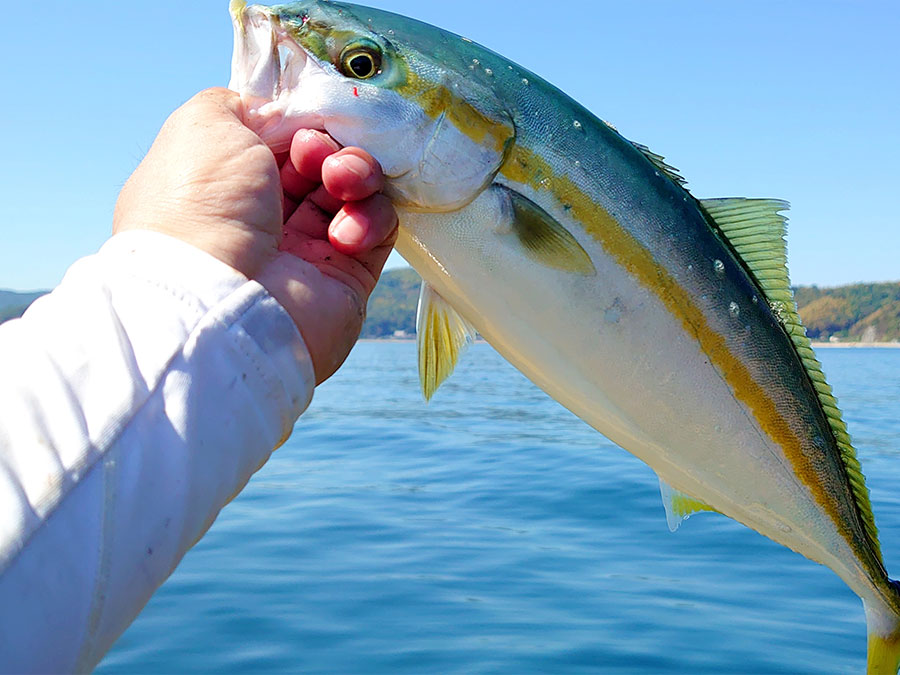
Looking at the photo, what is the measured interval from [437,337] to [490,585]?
4.02 meters

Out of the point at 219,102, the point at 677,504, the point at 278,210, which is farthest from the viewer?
the point at 677,504

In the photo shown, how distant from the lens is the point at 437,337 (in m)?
2.86

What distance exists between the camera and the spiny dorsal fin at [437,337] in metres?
2.78

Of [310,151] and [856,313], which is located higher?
[310,151]

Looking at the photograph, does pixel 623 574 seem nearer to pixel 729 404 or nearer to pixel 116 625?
pixel 729 404

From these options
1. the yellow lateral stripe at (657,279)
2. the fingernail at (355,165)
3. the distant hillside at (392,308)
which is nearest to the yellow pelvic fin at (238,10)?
the fingernail at (355,165)

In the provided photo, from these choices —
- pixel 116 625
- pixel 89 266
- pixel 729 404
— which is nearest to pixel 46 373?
pixel 89 266

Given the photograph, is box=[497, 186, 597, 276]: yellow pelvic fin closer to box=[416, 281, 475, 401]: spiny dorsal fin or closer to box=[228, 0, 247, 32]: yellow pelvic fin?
box=[416, 281, 475, 401]: spiny dorsal fin

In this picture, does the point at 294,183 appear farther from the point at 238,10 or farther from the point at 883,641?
the point at 883,641

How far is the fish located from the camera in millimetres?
2277

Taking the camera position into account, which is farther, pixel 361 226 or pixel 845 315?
pixel 845 315

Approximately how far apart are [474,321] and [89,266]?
1.42 metres

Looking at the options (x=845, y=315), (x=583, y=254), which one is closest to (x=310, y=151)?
(x=583, y=254)

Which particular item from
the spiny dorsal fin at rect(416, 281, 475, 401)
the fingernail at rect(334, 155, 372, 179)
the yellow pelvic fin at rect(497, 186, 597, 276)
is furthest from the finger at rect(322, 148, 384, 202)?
the spiny dorsal fin at rect(416, 281, 475, 401)
